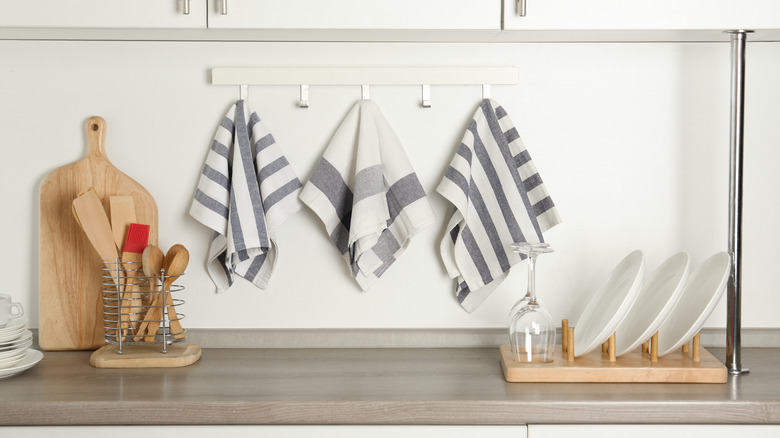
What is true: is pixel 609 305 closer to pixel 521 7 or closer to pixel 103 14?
pixel 521 7

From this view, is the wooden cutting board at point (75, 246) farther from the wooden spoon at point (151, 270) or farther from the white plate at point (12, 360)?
the white plate at point (12, 360)

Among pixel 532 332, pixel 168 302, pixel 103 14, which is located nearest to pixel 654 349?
pixel 532 332

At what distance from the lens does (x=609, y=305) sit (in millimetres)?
1476

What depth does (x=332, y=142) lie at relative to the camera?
1.61 meters

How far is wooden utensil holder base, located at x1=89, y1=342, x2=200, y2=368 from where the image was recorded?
147cm

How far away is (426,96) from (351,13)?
31 centimetres

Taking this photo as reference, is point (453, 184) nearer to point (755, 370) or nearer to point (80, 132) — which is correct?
point (755, 370)

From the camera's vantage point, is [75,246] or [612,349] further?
[75,246]

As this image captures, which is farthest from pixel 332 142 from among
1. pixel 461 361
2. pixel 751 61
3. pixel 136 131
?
pixel 751 61

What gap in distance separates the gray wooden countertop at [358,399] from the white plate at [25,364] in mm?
21

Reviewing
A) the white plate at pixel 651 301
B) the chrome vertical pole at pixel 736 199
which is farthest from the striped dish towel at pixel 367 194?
the chrome vertical pole at pixel 736 199

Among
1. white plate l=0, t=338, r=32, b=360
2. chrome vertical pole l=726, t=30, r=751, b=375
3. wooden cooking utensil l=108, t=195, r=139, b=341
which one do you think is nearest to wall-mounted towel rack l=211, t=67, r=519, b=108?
wooden cooking utensil l=108, t=195, r=139, b=341

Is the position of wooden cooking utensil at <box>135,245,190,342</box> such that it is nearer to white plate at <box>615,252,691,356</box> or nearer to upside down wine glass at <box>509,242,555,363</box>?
upside down wine glass at <box>509,242,555,363</box>

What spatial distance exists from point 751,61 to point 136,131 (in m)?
1.42
